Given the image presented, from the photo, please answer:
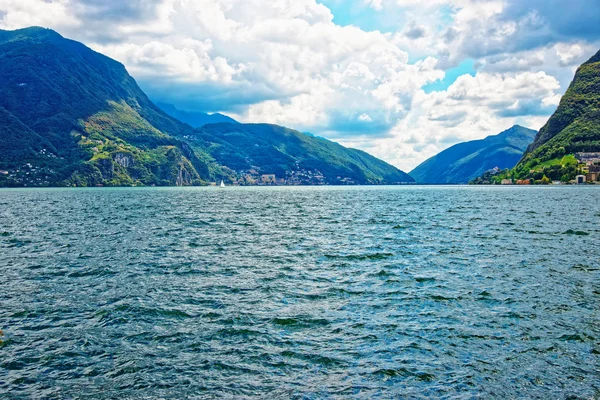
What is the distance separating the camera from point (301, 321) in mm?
22125

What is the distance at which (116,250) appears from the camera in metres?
44.6

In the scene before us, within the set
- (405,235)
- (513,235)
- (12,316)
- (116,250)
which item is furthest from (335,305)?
(513,235)

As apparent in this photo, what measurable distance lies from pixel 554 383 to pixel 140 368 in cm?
1567

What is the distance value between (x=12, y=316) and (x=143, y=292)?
746cm

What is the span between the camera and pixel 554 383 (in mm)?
14969

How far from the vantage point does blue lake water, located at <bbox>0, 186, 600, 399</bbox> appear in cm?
1528

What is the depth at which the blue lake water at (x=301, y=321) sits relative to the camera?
15.3m

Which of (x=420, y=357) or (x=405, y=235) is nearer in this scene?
(x=420, y=357)

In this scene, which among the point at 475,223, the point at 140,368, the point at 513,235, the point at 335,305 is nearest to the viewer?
the point at 140,368

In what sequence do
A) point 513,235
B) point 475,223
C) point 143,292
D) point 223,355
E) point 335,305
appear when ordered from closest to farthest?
1. point 223,355
2. point 335,305
3. point 143,292
4. point 513,235
5. point 475,223

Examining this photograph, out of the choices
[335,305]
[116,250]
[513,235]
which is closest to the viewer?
[335,305]

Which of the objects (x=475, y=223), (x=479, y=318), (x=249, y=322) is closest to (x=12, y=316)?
(x=249, y=322)

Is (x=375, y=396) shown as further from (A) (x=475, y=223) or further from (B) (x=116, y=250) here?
(A) (x=475, y=223)

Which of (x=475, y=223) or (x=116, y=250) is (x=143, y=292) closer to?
(x=116, y=250)
